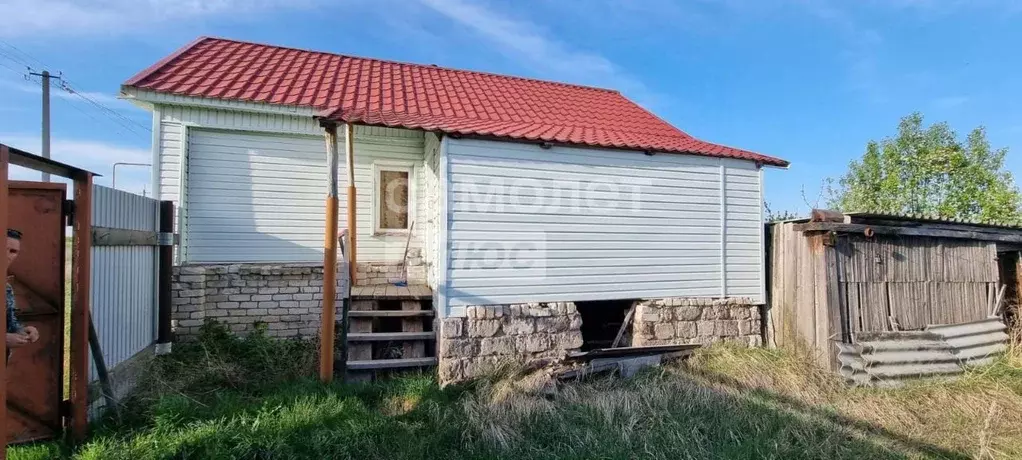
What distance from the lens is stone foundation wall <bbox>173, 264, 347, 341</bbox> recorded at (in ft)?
19.8

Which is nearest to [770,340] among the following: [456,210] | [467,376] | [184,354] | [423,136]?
[467,376]

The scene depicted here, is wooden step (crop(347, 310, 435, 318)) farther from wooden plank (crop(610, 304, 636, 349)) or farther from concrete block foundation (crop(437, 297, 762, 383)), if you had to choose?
wooden plank (crop(610, 304, 636, 349))

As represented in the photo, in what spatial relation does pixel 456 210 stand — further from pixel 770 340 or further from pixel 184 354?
pixel 770 340

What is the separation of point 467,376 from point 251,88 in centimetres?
526

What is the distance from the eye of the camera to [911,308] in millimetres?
6348

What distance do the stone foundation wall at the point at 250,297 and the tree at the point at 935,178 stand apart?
46.8 feet

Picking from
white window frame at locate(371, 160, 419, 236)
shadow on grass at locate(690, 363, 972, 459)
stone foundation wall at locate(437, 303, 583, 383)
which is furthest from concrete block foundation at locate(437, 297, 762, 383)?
white window frame at locate(371, 160, 419, 236)

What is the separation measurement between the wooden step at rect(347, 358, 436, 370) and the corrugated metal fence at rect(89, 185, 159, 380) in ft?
6.97

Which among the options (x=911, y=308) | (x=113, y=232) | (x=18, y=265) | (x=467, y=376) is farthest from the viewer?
(x=911, y=308)

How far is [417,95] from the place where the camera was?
816 centimetres

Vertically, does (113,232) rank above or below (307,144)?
below

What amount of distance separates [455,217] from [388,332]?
1700 millimetres

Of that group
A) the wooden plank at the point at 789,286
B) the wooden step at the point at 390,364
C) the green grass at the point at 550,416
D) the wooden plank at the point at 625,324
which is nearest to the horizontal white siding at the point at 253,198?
the green grass at the point at 550,416

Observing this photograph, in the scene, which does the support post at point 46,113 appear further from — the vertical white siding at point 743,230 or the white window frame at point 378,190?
the vertical white siding at point 743,230
